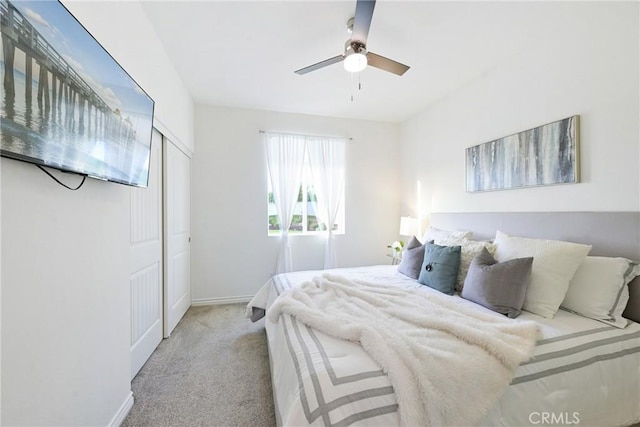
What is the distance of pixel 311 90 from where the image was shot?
3010 mm

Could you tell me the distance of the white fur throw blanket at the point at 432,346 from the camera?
99 centimetres

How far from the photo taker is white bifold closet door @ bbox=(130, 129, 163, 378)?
1945mm

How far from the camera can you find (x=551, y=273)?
1.65 metres

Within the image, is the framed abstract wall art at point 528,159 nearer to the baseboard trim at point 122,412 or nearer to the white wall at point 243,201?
the white wall at point 243,201

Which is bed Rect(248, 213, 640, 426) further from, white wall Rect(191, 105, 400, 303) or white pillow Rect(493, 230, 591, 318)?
white wall Rect(191, 105, 400, 303)

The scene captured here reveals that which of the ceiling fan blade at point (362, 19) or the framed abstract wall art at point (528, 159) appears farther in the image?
the framed abstract wall art at point (528, 159)

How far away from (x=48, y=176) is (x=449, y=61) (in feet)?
10.1

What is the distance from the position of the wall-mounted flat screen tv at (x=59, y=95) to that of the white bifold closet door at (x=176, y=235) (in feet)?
4.07

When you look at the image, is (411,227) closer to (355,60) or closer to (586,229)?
(586,229)

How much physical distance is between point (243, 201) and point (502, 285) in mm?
3075

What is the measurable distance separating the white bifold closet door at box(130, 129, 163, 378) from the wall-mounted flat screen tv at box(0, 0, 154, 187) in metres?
0.75

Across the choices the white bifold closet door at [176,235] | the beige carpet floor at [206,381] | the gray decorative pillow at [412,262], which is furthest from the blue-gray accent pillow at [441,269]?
the white bifold closet door at [176,235]

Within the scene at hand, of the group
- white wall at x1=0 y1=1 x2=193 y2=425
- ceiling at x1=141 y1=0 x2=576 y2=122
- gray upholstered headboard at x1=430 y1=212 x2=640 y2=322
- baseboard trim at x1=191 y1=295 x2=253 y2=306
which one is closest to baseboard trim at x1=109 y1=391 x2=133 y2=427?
white wall at x1=0 y1=1 x2=193 y2=425

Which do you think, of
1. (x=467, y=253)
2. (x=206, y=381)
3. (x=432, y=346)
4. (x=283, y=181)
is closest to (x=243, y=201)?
(x=283, y=181)
